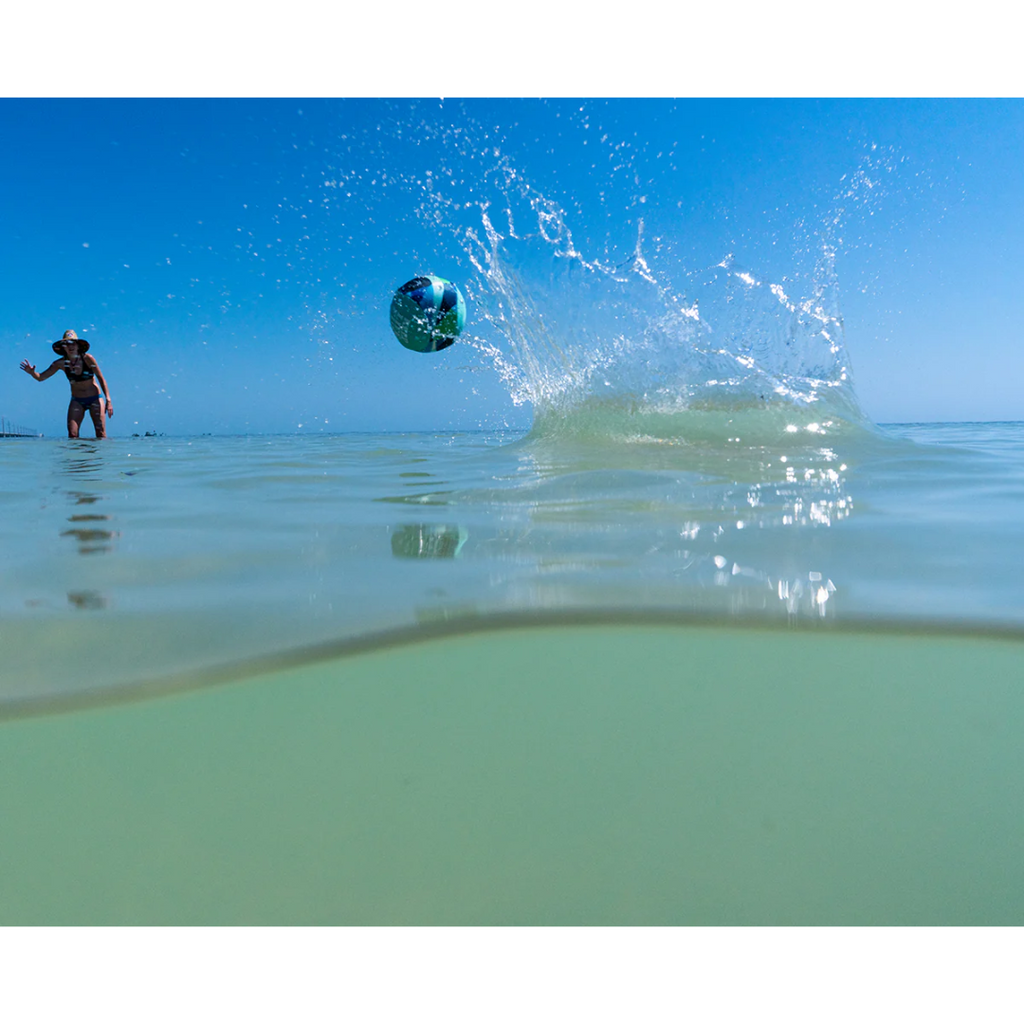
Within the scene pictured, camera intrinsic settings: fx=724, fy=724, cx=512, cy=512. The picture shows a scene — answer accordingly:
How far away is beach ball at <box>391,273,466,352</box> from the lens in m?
9.20

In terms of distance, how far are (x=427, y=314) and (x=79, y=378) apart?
720cm

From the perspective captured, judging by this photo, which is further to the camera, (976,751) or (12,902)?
(976,751)

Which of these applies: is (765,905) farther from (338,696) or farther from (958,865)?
(338,696)

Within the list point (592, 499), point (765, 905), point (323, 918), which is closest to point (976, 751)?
point (765, 905)

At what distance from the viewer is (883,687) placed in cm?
133

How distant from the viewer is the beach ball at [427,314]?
9.20m

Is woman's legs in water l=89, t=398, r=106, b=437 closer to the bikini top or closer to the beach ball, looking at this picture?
the bikini top

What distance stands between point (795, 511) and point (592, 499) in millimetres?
951

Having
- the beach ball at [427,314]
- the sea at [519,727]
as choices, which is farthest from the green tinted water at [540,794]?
the beach ball at [427,314]

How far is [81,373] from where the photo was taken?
12430 mm

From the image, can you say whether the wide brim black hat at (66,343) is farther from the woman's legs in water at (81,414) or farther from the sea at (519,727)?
the sea at (519,727)

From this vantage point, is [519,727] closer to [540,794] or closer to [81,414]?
[540,794]

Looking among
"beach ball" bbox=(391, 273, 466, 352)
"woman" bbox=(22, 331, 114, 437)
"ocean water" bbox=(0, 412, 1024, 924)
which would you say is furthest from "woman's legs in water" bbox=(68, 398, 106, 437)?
"ocean water" bbox=(0, 412, 1024, 924)

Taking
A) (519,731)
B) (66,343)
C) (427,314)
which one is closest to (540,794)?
(519,731)
